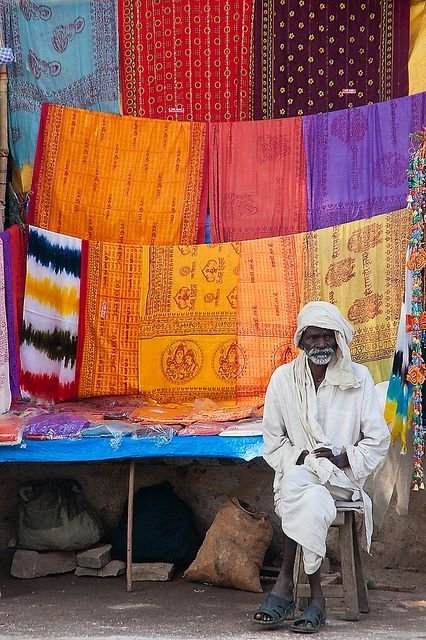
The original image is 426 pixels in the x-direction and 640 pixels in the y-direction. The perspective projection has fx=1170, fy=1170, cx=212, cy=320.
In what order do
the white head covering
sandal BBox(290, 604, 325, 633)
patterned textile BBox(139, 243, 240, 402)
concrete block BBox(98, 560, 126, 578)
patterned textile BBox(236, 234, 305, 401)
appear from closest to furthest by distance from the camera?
1. sandal BBox(290, 604, 325, 633)
2. the white head covering
3. concrete block BBox(98, 560, 126, 578)
4. patterned textile BBox(236, 234, 305, 401)
5. patterned textile BBox(139, 243, 240, 402)

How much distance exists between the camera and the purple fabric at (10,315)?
22.7 ft

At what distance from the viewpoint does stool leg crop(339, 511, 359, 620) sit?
5469 mm

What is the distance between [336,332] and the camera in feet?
18.2

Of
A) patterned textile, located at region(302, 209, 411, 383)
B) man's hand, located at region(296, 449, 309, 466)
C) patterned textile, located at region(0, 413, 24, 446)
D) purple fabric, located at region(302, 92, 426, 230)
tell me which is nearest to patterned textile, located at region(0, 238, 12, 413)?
patterned textile, located at region(0, 413, 24, 446)

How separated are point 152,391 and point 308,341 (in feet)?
6.48

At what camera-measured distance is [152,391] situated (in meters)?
7.36

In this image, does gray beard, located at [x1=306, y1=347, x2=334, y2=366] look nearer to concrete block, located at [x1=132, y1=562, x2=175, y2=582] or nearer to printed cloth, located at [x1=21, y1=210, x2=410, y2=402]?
printed cloth, located at [x1=21, y1=210, x2=410, y2=402]

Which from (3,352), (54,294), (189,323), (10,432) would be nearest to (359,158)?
(189,323)

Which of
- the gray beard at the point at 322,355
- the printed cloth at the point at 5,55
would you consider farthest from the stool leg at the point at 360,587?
the printed cloth at the point at 5,55

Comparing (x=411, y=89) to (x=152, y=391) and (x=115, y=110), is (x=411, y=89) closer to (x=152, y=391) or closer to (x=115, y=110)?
(x=115, y=110)

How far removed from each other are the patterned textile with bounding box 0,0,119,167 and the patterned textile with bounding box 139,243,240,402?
1098 millimetres

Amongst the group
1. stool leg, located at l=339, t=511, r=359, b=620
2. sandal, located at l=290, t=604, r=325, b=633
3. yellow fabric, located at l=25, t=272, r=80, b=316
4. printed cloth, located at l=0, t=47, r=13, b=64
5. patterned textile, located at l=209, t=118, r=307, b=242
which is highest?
printed cloth, located at l=0, t=47, r=13, b=64

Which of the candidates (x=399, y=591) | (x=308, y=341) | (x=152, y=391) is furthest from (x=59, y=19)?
(x=399, y=591)

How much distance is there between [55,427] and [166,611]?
3.83ft
